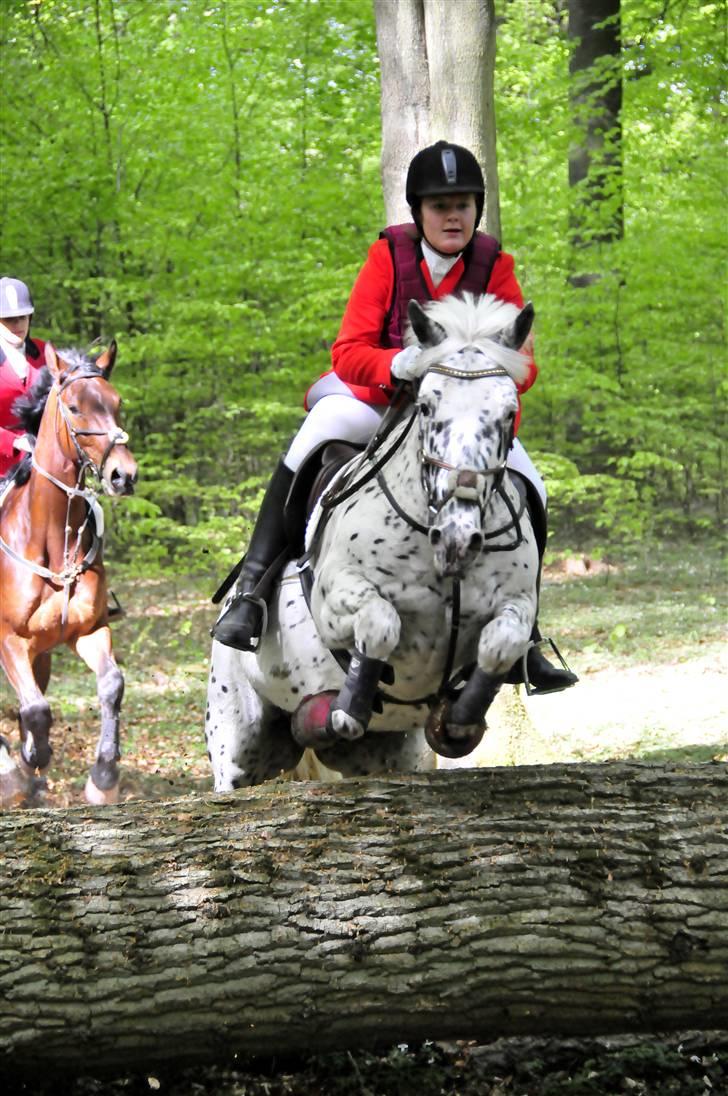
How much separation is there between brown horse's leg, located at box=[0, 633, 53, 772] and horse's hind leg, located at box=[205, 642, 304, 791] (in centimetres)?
231

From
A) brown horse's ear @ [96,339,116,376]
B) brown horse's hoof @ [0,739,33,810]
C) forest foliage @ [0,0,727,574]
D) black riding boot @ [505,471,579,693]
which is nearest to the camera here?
black riding boot @ [505,471,579,693]

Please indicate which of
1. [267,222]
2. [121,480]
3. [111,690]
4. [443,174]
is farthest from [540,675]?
[267,222]

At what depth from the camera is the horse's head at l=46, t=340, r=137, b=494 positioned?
25.6ft

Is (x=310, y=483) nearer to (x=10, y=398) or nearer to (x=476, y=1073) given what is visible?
(x=476, y=1073)

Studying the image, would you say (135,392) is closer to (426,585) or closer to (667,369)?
(667,369)

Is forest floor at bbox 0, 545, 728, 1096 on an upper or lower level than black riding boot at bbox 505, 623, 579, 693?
lower

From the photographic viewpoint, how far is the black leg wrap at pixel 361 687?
424 centimetres

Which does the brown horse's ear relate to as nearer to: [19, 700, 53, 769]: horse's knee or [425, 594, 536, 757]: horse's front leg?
[19, 700, 53, 769]: horse's knee

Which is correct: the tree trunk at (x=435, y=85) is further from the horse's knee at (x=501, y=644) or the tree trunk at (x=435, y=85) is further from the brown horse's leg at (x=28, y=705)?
the horse's knee at (x=501, y=644)

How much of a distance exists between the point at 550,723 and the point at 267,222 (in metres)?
7.95

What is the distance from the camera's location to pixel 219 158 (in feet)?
51.9

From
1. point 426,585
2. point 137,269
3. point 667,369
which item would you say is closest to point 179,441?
point 137,269

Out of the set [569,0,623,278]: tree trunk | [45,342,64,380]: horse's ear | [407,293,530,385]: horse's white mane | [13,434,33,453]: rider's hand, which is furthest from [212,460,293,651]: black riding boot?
[569,0,623,278]: tree trunk

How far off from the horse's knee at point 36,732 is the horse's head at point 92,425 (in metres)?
1.50
